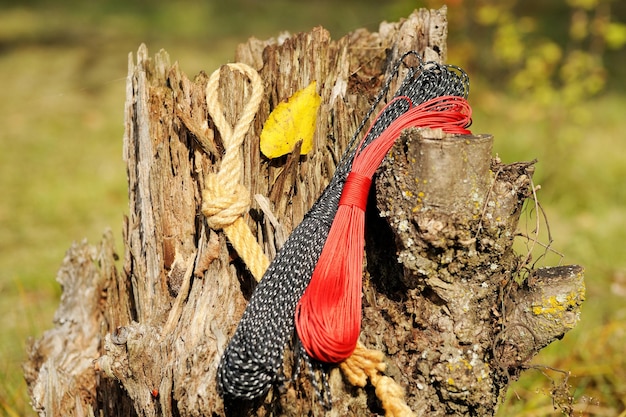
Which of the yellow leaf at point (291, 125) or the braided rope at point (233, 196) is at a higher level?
the yellow leaf at point (291, 125)

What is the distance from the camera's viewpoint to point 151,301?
179 cm

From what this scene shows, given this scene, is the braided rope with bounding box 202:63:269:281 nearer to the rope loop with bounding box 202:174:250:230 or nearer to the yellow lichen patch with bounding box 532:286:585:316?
the rope loop with bounding box 202:174:250:230

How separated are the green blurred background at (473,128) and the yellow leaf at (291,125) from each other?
511mm

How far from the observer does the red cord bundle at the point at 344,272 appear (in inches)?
56.8

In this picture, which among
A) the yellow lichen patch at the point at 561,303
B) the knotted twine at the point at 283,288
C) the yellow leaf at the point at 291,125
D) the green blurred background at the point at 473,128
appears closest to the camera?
the knotted twine at the point at 283,288

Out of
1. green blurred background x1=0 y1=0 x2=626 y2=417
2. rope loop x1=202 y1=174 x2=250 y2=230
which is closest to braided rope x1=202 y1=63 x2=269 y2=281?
rope loop x1=202 y1=174 x2=250 y2=230

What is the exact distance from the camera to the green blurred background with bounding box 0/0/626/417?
2.78m

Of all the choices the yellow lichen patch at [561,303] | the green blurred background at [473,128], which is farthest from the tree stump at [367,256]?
the green blurred background at [473,128]

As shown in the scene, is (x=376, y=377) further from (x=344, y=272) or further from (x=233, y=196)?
(x=233, y=196)

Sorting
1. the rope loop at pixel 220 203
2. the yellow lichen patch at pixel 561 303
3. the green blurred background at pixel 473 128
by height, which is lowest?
the yellow lichen patch at pixel 561 303

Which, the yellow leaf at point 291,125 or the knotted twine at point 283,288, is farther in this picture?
the yellow leaf at point 291,125

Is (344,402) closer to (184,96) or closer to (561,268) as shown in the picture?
(561,268)

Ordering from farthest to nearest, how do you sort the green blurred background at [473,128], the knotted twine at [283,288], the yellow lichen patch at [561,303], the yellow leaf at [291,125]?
the green blurred background at [473,128] < the yellow leaf at [291,125] < the yellow lichen patch at [561,303] < the knotted twine at [283,288]

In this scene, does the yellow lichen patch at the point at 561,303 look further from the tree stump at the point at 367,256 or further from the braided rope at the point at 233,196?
the braided rope at the point at 233,196
